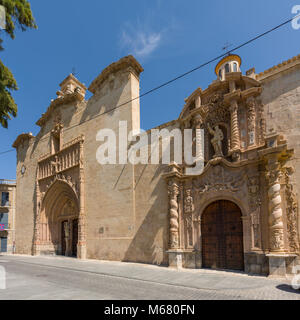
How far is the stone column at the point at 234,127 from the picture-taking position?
35.4 feet

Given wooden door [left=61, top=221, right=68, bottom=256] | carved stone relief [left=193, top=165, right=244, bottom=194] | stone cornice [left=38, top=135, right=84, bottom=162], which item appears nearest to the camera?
carved stone relief [left=193, top=165, right=244, bottom=194]

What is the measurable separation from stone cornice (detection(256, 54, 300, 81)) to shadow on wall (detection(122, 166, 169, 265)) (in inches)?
259

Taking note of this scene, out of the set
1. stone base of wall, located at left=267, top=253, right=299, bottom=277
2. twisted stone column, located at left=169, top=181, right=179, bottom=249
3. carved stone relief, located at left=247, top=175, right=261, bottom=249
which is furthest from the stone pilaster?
stone base of wall, located at left=267, top=253, right=299, bottom=277

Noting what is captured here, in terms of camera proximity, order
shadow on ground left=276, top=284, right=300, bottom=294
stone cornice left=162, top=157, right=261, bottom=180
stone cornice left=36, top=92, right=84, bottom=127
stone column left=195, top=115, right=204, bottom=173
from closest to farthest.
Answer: shadow on ground left=276, top=284, right=300, bottom=294 < stone cornice left=162, top=157, right=261, bottom=180 < stone column left=195, top=115, right=204, bottom=173 < stone cornice left=36, top=92, right=84, bottom=127

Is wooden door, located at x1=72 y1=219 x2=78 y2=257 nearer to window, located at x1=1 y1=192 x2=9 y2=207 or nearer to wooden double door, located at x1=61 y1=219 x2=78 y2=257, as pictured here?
wooden double door, located at x1=61 y1=219 x2=78 y2=257

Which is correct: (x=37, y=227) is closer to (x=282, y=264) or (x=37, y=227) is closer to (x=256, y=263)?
(x=256, y=263)

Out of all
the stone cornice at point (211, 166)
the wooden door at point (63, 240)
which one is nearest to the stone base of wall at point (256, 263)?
the stone cornice at point (211, 166)

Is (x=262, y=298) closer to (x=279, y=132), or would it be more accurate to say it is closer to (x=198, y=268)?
(x=198, y=268)

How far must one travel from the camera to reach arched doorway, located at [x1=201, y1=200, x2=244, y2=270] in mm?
10203

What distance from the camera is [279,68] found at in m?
10.2

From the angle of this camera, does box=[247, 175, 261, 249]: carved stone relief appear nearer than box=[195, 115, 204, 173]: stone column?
Yes

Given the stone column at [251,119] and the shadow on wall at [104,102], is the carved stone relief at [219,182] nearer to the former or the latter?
the stone column at [251,119]

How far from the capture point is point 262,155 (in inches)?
368

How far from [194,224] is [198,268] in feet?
6.00
